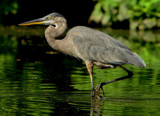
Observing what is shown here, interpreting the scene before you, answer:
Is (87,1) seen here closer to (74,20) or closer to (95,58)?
(74,20)

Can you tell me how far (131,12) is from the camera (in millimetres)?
23250

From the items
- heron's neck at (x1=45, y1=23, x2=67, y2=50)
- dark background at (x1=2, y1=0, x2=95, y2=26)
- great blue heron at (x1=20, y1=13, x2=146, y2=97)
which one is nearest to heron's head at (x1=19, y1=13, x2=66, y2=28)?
heron's neck at (x1=45, y1=23, x2=67, y2=50)

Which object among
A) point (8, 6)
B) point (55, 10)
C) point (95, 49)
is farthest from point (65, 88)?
point (55, 10)

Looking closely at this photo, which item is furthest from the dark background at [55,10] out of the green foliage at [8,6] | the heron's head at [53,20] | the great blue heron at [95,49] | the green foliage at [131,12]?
the great blue heron at [95,49]

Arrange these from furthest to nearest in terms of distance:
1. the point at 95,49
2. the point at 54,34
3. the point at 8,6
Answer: the point at 8,6
the point at 54,34
the point at 95,49

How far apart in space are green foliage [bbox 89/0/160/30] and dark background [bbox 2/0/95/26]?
3216 millimetres

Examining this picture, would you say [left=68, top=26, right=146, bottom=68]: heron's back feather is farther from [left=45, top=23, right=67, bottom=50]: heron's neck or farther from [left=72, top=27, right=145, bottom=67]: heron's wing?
[left=45, top=23, right=67, bottom=50]: heron's neck

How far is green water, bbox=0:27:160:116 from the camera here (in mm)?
6980

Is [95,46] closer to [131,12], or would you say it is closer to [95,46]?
[95,46]

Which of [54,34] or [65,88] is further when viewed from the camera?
[65,88]

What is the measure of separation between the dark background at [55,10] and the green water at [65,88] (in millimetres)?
12161

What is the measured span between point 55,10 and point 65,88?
18864 mm

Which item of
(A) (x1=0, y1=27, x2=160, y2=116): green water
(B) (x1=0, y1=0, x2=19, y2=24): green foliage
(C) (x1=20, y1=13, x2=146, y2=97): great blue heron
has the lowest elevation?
(A) (x1=0, y1=27, x2=160, y2=116): green water

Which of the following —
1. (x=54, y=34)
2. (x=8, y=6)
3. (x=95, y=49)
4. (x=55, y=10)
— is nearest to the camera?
(x=95, y=49)
